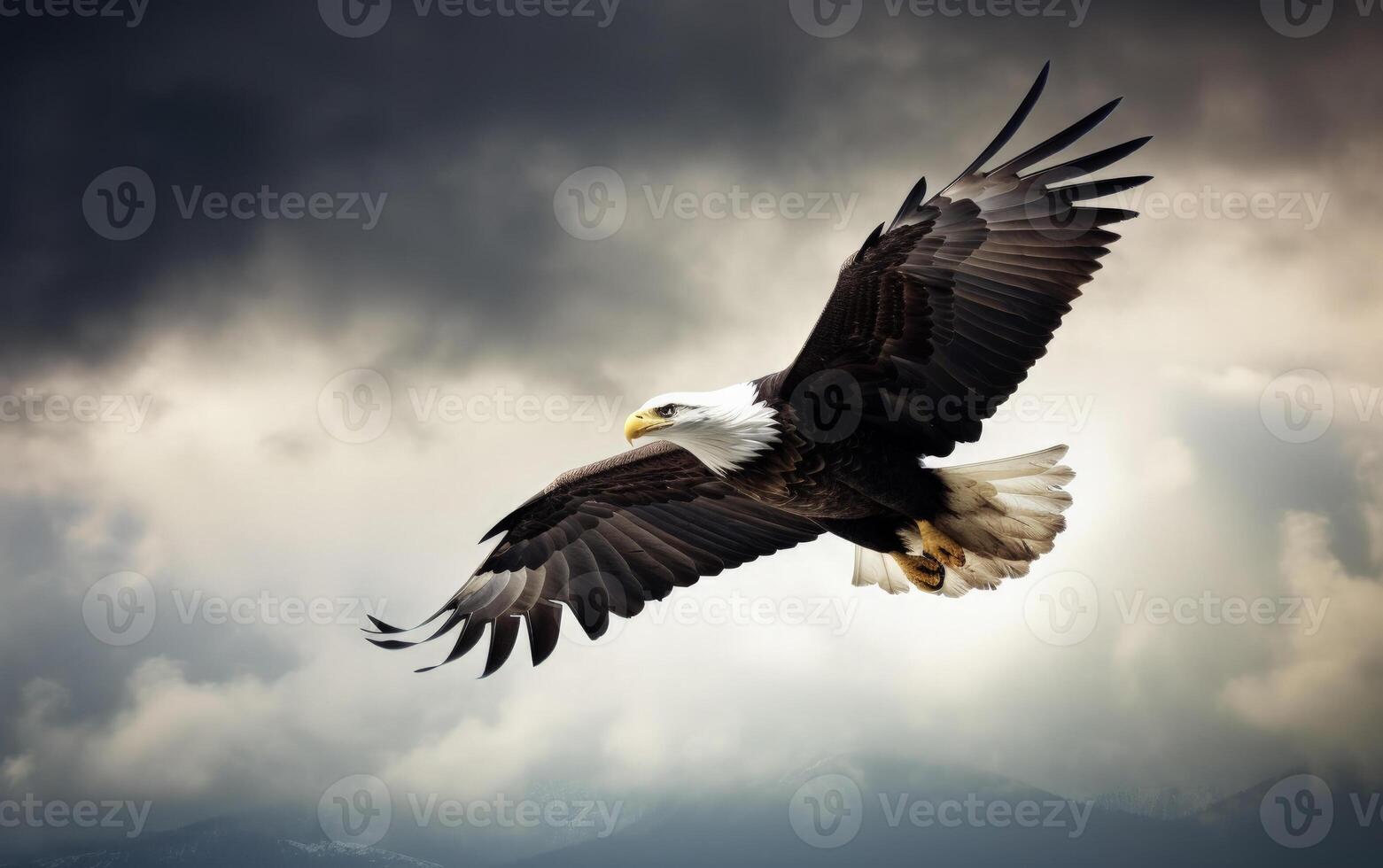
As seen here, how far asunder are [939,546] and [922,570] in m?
0.23

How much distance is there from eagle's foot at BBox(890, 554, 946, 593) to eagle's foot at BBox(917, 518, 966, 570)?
6 centimetres

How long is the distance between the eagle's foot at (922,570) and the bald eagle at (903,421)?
1 cm

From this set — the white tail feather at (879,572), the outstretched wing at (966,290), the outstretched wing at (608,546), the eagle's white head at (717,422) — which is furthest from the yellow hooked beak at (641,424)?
the white tail feather at (879,572)

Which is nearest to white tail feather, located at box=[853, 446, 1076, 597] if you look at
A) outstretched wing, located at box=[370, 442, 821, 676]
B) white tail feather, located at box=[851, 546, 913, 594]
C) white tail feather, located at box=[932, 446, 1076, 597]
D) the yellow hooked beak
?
white tail feather, located at box=[932, 446, 1076, 597]

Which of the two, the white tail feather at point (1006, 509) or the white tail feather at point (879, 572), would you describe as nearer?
the white tail feather at point (1006, 509)

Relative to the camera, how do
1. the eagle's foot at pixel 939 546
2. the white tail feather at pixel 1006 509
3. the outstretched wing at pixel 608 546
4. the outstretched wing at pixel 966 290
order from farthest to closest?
the outstretched wing at pixel 608 546
the eagle's foot at pixel 939 546
the white tail feather at pixel 1006 509
the outstretched wing at pixel 966 290

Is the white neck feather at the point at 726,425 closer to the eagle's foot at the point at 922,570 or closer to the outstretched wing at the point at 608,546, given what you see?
the outstretched wing at the point at 608,546

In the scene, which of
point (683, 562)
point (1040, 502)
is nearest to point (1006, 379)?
point (1040, 502)

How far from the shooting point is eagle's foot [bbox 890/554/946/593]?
6.97 m

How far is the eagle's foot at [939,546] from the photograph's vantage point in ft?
22.5

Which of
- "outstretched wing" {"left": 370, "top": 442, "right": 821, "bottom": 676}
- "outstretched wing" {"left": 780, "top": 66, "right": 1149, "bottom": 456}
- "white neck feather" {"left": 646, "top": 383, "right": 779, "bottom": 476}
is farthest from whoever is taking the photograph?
"outstretched wing" {"left": 370, "top": 442, "right": 821, "bottom": 676}

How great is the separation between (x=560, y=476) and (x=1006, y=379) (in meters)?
3.32

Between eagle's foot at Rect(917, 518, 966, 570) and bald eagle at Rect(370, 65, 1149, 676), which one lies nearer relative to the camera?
bald eagle at Rect(370, 65, 1149, 676)

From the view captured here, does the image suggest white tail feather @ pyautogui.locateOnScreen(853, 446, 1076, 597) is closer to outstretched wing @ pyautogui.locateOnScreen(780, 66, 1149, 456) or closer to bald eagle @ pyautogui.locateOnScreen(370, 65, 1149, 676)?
bald eagle @ pyautogui.locateOnScreen(370, 65, 1149, 676)
